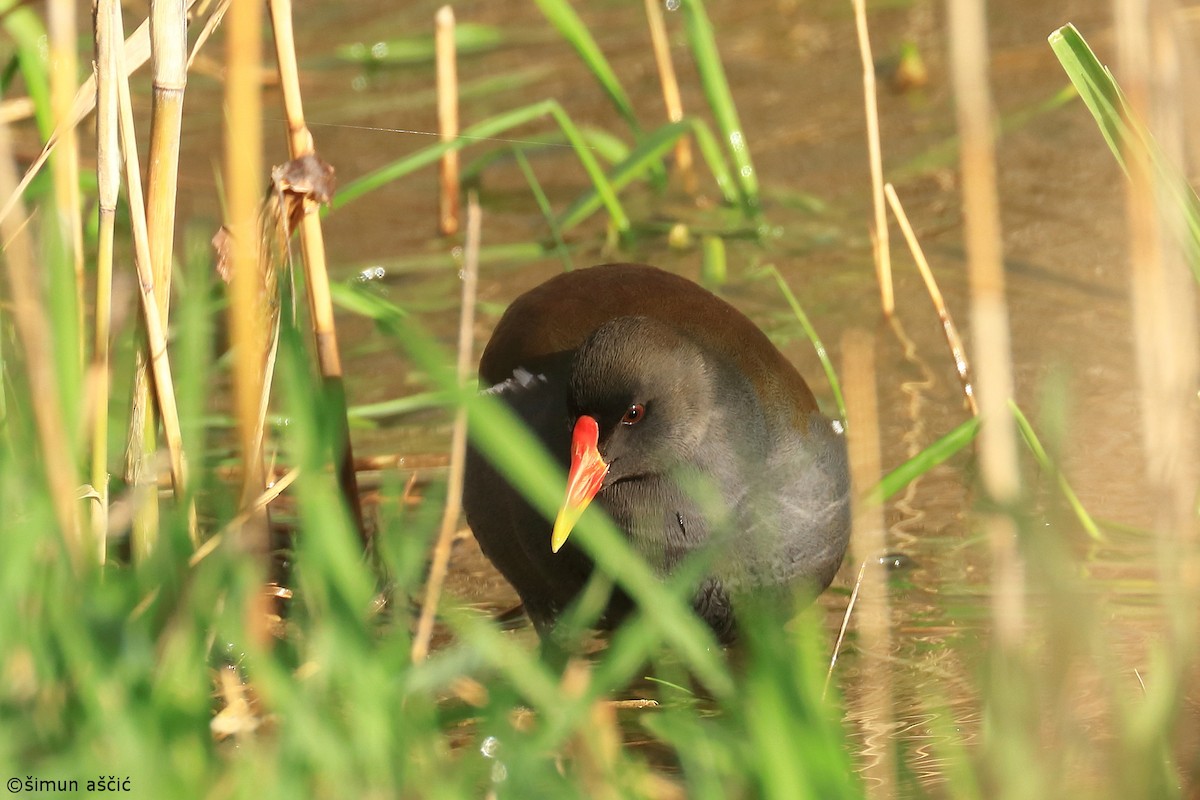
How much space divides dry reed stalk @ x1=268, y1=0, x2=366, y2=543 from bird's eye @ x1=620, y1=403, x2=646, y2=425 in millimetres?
404

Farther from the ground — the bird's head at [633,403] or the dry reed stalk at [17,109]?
the dry reed stalk at [17,109]

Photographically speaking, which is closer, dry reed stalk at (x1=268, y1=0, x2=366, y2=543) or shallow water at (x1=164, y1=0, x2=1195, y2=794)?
dry reed stalk at (x1=268, y1=0, x2=366, y2=543)

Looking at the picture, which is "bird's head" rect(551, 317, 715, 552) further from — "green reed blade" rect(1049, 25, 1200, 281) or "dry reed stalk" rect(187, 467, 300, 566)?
"green reed blade" rect(1049, 25, 1200, 281)

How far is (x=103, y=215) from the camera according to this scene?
2.02 meters

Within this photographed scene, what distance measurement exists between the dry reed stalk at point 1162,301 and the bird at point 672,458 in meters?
0.72

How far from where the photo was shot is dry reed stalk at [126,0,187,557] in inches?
75.3

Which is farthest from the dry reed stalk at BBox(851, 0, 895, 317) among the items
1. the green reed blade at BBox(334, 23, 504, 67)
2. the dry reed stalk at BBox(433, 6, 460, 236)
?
the green reed blade at BBox(334, 23, 504, 67)

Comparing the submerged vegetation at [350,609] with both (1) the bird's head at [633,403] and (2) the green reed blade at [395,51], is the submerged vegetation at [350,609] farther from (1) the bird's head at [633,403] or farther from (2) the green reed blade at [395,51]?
(2) the green reed blade at [395,51]

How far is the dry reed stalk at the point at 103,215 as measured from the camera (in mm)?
1950

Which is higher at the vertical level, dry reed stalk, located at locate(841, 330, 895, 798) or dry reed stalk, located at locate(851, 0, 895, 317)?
dry reed stalk, located at locate(851, 0, 895, 317)

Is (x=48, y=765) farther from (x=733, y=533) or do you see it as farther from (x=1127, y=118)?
(x=1127, y=118)

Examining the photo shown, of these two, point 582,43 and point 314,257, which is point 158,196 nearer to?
point 314,257

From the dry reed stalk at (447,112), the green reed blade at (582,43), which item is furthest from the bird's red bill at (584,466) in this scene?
the dry reed stalk at (447,112)

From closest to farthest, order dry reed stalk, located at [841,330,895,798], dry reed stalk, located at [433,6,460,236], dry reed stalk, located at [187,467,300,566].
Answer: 1. dry reed stalk, located at [187,467,300,566]
2. dry reed stalk, located at [841,330,895,798]
3. dry reed stalk, located at [433,6,460,236]
